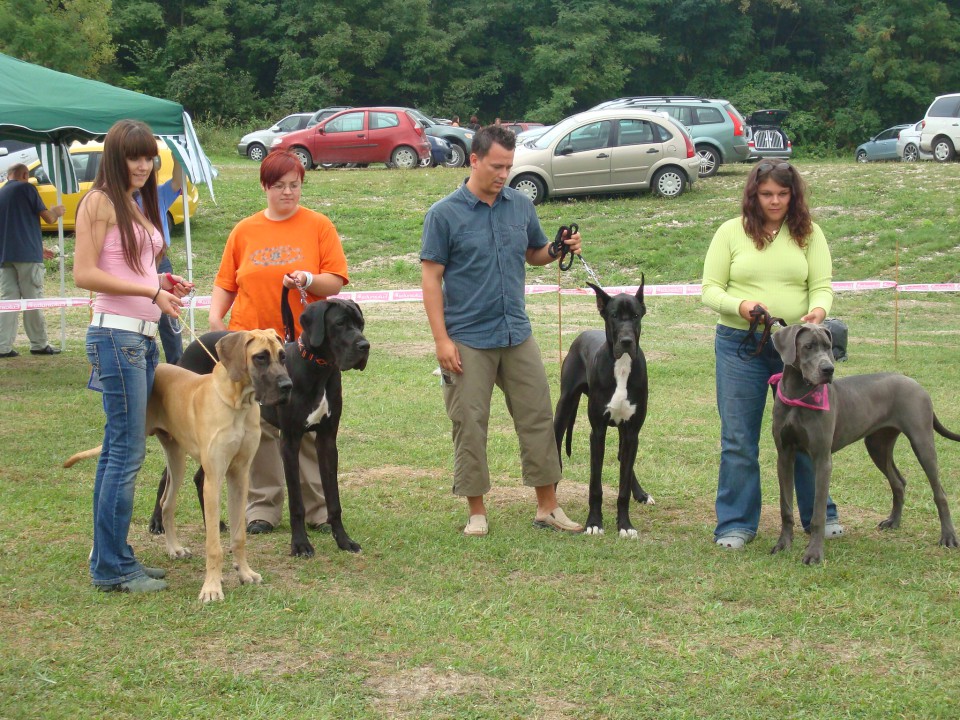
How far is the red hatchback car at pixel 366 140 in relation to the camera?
83.6ft

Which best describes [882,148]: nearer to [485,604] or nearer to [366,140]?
[366,140]

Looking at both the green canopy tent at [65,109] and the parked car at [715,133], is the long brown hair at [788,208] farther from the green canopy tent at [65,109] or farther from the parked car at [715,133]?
the parked car at [715,133]

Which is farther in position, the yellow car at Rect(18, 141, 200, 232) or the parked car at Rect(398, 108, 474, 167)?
the parked car at Rect(398, 108, 474, 167)

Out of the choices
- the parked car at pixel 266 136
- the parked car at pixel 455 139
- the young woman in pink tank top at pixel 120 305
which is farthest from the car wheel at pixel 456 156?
Answer: the young woman in pink tank top at pixel 120 305

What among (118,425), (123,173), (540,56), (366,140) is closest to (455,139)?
(366,140)

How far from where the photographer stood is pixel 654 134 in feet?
61.5

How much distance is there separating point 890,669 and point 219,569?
110 inches

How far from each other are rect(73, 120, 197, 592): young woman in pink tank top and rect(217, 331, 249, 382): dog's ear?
234mm

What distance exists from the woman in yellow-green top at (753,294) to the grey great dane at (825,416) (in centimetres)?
18

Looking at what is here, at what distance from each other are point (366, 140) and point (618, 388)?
2122cm

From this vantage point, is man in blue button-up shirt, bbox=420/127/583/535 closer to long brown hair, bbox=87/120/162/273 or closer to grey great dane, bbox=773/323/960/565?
grey great dane, bbox=773/323/960/565

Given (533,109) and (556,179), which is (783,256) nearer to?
(556,179)

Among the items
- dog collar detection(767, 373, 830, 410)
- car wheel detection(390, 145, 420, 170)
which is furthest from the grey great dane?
car wheel detection(390, 145, 420, 170)

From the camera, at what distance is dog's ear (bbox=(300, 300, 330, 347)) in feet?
15.8
